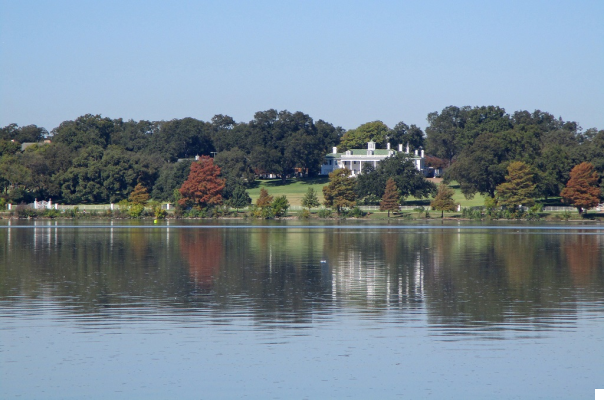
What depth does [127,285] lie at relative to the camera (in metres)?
29.1

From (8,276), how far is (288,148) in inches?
4810

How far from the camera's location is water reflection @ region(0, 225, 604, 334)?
77.4ft

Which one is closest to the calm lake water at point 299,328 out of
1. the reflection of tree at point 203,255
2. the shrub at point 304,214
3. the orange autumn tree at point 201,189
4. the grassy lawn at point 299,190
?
the reflection of tree at point 203,255

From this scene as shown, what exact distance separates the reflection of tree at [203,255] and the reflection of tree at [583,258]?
585 inches

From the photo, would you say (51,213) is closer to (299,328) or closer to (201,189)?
(201,189)

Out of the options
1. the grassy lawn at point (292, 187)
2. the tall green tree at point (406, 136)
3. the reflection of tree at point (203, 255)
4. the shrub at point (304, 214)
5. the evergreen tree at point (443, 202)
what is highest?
the tall green tree at point (406, 136)

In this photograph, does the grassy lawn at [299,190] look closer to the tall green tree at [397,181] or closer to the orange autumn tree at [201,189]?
the tall green tree at [397,181]

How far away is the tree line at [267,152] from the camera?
110m

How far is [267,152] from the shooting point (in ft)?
497

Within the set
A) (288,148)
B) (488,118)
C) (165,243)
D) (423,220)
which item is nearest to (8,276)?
(165,243)

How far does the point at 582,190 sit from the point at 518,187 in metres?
7.96

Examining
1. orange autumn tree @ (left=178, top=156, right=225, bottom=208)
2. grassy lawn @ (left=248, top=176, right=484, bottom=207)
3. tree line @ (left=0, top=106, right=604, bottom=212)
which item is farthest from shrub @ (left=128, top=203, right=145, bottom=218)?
grassy lawn @ (left=248, top=176, right=484, bottom=207)

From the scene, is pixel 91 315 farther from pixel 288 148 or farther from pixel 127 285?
pixel 288 148

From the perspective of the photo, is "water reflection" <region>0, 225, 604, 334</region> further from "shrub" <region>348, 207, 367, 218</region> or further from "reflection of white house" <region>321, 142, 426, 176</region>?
"reflection of white house" <region>321, 142, 426, 176</region>
